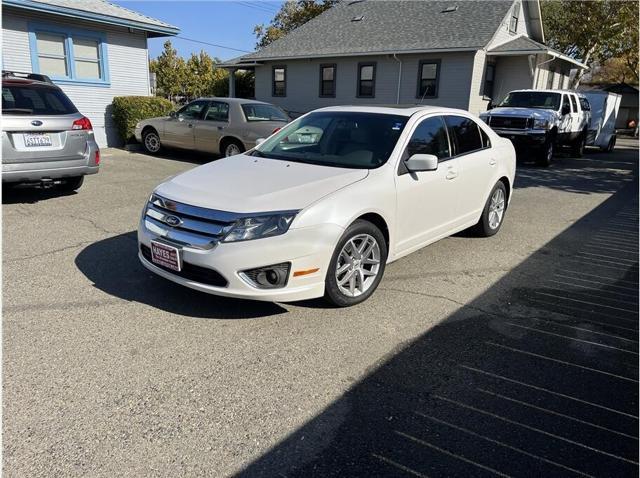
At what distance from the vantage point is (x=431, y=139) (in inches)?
201

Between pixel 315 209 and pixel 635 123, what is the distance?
36.0 metres

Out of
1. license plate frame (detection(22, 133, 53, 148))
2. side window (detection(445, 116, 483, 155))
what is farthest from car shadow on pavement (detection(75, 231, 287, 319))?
side window (detection(445, 116, 483, 155))

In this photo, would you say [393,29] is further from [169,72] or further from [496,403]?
[169,72]

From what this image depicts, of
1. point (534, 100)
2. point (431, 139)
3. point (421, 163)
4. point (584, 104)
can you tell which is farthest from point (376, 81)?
point (421, 163)

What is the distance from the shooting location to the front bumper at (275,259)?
11.9 ft

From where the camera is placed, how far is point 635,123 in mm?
32500

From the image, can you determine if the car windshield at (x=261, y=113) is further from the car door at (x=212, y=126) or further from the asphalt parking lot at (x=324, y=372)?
the asphalt parking lot at (x=324, y=372)

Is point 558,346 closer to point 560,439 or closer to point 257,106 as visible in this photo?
point 560,439

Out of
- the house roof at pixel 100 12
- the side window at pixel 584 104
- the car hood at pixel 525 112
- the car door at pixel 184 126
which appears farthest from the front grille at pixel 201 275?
the side window at pixel 584 104

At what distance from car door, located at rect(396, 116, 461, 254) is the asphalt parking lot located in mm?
436

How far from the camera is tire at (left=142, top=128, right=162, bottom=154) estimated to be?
42.6 ft

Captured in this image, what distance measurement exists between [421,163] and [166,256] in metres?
2.32

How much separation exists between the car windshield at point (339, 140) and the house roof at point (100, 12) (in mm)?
9642

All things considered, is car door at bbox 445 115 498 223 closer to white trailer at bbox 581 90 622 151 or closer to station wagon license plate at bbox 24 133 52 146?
station wagon license plate at bbox 24 133 52 146
